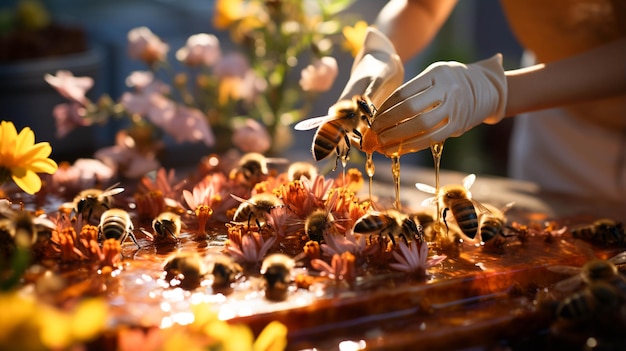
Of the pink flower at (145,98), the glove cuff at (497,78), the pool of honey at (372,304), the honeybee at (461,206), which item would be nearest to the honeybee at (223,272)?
the pool of honey at (372,304)

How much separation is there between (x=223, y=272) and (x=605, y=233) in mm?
618

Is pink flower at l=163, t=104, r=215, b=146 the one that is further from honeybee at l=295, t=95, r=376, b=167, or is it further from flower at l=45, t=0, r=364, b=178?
honeybee at l=295, t=95, r=376, b=167

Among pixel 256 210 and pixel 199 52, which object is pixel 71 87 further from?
pixel 256 210

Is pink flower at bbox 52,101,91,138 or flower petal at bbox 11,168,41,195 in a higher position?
pink flower at bbox 52,101,91,138

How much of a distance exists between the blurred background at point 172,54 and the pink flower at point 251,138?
21cm

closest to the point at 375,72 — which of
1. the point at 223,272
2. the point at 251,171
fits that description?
the point at 251,171

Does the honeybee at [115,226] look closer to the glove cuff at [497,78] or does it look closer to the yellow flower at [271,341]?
the yellow flower at [271,341]

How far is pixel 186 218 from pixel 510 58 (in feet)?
12.8

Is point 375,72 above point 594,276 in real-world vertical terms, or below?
above

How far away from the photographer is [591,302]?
88cm

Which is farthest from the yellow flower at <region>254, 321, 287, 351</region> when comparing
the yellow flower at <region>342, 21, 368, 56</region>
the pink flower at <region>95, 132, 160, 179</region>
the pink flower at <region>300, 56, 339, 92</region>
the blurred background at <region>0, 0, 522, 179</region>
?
the blurred background at <region>0, 0, 522, 179</region>

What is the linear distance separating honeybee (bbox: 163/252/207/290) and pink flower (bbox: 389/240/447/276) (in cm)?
26

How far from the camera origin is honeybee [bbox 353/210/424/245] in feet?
3.32

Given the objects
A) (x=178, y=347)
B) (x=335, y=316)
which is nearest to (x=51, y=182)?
(x=335, y=316)
